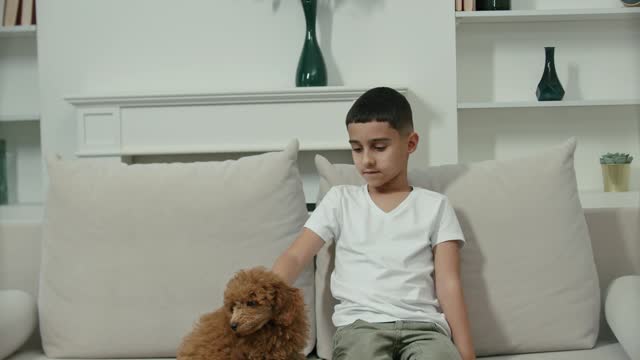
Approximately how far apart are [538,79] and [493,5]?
0.46 metres

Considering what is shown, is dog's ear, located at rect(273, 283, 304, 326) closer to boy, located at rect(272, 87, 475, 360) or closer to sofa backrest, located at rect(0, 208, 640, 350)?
boy, located at rect(272, 87, 475, 360)

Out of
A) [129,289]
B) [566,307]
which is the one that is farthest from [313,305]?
[566,307]

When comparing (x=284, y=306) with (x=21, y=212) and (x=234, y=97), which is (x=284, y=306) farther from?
(x=21, y=212)

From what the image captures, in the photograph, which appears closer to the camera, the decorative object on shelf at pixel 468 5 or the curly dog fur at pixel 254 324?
the curly dog fur at pixel 254 324

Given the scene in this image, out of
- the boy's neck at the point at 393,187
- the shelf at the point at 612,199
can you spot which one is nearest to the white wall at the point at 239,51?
the shelf at the point at 612,199

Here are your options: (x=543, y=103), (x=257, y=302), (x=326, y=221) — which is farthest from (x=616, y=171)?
(x=257, y=302)

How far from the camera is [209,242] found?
58.5 inches

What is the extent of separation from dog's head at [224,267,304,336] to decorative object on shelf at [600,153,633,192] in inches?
95.4

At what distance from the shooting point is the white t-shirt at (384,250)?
53.7 inches

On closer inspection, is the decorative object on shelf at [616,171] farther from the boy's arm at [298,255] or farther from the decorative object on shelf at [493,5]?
the boy's arm at [298,255]

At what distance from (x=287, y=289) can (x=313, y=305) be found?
41 cm

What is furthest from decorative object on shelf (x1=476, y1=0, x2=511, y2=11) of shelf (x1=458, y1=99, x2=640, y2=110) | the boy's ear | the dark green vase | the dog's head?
the dog's head

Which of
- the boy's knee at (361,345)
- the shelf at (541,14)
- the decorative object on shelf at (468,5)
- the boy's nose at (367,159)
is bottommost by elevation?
the boy's knee at (361,345)

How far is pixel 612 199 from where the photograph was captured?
9.86 ft
